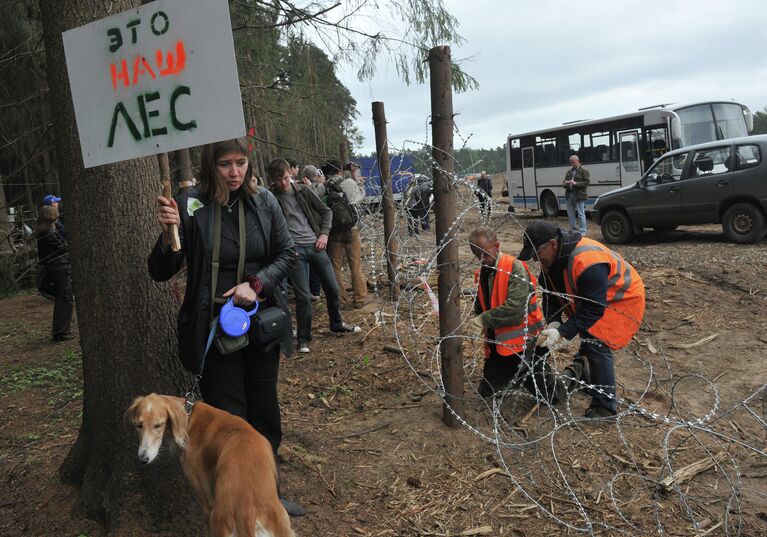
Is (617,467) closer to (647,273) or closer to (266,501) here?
(266,501)

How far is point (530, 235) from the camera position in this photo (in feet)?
12.4

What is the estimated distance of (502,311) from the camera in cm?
400

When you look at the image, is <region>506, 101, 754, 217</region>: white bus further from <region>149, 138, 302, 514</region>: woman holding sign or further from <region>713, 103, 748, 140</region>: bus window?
<region>149, 138, 302, 514</region>: woman holding sign

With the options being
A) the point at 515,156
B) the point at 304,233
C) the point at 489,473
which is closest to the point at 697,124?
the point at 515,156

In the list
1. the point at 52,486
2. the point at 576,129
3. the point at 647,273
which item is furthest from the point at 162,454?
the point at 576,129

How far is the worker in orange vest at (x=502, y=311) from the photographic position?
156 inches

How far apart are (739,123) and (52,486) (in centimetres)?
1808

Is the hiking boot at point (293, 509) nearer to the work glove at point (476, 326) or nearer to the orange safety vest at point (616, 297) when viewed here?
the work glove at point (476, 326)

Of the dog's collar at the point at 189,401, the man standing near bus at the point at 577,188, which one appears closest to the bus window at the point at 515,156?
the man standing near bus at the point at 577,188

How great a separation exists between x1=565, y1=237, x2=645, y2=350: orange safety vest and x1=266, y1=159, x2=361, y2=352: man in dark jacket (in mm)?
2830

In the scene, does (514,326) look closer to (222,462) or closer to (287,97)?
(222,462)

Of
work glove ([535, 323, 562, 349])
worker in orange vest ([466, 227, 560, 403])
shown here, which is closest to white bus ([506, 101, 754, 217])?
worker in orange vest ([466, 227, 560, 403])

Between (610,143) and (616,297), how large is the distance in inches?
566

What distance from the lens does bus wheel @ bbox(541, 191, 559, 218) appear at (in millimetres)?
19297
